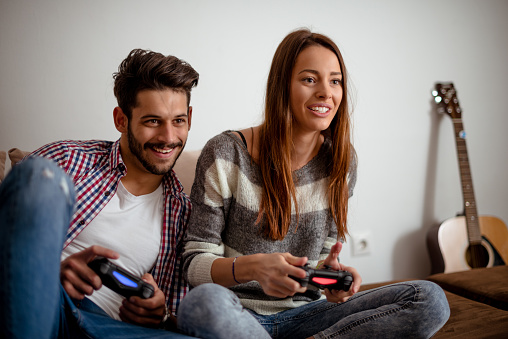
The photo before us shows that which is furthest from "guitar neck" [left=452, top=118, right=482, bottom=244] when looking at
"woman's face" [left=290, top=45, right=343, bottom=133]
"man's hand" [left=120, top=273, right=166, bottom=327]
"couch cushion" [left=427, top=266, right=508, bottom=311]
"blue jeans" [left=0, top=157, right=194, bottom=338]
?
"blue jeans" [left=0, top=157, right=194, bottom=338]

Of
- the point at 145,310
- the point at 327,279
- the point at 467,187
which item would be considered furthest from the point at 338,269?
the point at 467,187

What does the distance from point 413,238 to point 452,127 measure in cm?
58

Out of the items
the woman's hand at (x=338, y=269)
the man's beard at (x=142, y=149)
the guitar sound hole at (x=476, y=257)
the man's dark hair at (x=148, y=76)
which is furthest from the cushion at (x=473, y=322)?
the man's dark hair at (x=148, y=76)

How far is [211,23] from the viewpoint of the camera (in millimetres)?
1635

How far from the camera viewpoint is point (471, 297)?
1.46 meters

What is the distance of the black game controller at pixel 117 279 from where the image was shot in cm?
84

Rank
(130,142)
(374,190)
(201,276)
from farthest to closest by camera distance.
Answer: (374,190) < (130,142) < (201,276)

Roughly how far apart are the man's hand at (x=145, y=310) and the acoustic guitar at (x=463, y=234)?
1408mm

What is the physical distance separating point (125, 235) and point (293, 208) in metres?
0.45

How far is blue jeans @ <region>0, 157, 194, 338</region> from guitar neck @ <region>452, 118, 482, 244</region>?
1819 mm

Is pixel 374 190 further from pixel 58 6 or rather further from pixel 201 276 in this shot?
pixel 58 6

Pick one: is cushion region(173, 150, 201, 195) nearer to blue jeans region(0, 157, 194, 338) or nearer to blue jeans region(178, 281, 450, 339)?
blue jeans region(178, 281, 450, 339)

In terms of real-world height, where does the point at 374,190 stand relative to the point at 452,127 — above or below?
below

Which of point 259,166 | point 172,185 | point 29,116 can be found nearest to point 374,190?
point 259,166
